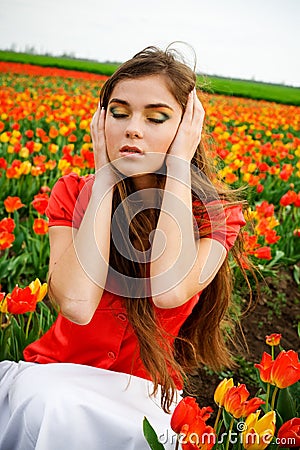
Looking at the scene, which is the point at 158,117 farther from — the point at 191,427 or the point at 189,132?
the point at 191,427

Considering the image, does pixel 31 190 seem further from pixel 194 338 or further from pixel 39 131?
pixel 194 338

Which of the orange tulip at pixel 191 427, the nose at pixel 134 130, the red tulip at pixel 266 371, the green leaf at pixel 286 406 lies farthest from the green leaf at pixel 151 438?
the nose at pixel 134 130

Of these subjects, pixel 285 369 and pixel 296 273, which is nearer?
pixel 285 369

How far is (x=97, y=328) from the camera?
184 cm

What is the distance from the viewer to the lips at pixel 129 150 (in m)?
1.65

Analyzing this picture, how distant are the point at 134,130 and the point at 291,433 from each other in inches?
34.6

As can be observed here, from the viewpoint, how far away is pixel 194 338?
2.12 m

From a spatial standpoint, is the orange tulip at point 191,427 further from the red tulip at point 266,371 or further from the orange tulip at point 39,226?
the orange tulip at point 39,226

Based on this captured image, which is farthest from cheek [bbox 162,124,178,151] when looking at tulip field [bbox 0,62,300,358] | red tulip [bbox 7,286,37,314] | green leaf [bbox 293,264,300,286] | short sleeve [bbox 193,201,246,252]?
green leaf [bbox 293,264,300,286]

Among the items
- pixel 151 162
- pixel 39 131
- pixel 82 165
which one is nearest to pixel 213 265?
pixel 151 162

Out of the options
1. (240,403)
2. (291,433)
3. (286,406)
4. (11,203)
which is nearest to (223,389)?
(240,403)

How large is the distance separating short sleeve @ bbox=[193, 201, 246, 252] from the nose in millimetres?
348

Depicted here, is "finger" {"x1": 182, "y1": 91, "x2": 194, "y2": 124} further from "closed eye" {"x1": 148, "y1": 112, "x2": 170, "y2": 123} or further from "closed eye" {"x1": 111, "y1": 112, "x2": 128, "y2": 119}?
"closed eye" {"x1": 111, "y1": 112, "x2": 128, "y2": 119}

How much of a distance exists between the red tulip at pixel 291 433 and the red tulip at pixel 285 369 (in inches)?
4.7
